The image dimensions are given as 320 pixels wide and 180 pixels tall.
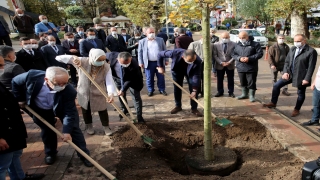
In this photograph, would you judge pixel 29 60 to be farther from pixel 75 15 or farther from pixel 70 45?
pixel 75 15

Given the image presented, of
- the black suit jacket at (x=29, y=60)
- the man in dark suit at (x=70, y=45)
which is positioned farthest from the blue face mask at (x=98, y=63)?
the man in dark suit at (x=70, y=45)

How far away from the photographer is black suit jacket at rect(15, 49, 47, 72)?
5.34 meters

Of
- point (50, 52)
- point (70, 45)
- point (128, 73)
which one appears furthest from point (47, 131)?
point (70, 45)

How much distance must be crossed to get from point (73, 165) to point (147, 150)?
114 centimetres

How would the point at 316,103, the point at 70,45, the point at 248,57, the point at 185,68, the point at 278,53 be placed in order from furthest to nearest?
the point at 70,45, the point at 278,53, the point at 248,57, the point at 185,68, the point at 316,103

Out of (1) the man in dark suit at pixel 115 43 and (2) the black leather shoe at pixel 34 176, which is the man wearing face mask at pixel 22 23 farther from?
(2) the black leather shoe at pixel 34 176

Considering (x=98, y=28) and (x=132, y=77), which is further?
(x=98, y=28)

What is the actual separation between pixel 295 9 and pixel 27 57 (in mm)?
14690

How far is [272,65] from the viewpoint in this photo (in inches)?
248

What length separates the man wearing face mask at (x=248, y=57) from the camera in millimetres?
5657

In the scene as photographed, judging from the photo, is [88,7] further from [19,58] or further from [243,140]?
[243,140]

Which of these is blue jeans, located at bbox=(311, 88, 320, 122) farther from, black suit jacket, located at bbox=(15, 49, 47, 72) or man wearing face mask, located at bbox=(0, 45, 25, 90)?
black suit jacket, located at bbox=(15, 49, 47, 72)

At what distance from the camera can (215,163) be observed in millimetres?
3562

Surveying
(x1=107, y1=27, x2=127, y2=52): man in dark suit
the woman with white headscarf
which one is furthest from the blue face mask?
(x1=107, y1=27, x2=127, y2=52): man in dark suit
